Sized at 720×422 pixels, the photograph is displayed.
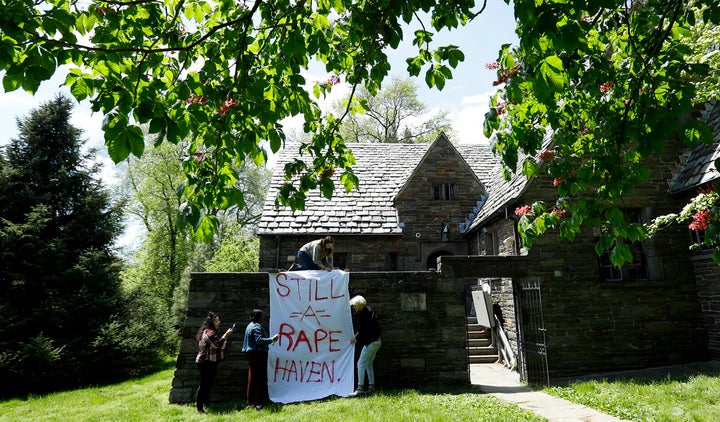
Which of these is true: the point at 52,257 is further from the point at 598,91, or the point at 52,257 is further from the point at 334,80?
the point at 598,91

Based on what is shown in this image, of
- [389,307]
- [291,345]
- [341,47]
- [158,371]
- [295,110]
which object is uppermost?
[341,47]

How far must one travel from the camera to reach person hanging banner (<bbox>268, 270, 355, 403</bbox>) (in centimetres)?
853

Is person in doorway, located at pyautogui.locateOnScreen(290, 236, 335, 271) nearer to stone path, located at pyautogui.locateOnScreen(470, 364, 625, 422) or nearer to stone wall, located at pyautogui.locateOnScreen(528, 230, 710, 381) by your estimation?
stone path, located at pyautogui.locateOnScreen(470, 364, 625, 422)

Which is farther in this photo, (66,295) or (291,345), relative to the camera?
(66,295)

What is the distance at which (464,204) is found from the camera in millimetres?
15344

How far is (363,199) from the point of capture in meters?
15.9

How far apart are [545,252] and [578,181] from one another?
6485 millimetres

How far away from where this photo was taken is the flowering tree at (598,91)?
2.73 metres

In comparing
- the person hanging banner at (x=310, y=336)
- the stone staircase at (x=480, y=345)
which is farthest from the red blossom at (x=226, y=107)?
the stone staircase at (x=480, y=345)

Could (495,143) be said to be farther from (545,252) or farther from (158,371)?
(158,371)

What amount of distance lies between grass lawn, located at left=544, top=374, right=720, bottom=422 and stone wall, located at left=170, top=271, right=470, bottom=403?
91.7 inches

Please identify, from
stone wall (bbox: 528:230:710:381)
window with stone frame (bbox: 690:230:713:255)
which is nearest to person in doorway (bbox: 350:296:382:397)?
stone wall (bbox: 528:230:710:381)

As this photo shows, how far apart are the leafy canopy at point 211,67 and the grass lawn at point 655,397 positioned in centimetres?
620

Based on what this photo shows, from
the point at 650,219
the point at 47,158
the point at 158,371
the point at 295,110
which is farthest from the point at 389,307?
the point at 47,158
